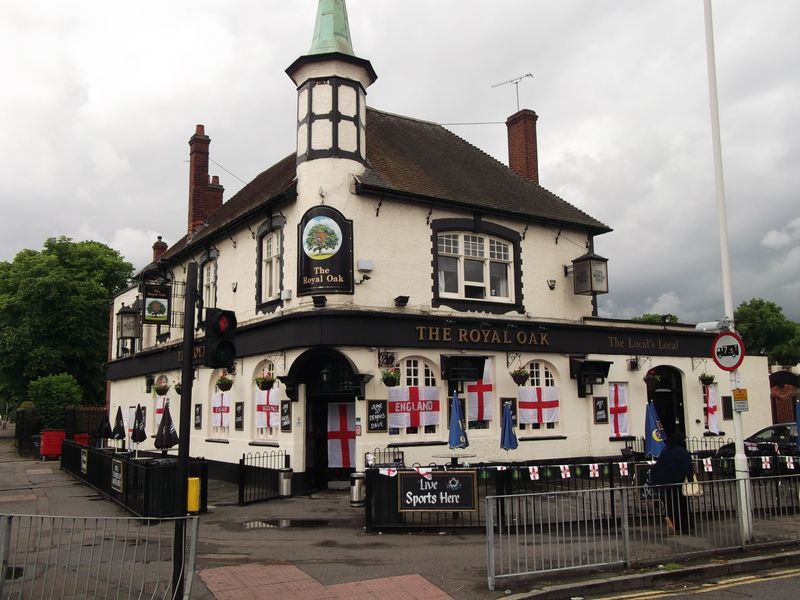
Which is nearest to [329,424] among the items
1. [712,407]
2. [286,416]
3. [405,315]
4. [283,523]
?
[286,416]

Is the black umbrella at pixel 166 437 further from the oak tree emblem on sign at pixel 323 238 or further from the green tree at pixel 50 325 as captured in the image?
the green tree at pixel 50 325

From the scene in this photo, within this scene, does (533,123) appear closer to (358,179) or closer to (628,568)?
(358,179)

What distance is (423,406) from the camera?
58.9 feet

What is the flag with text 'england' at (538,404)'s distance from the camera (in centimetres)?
1947

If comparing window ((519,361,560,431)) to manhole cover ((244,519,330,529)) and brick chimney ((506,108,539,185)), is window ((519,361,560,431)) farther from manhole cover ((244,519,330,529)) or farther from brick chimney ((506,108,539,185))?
manhole cover ((244,519,330,529))

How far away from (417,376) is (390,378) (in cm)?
152

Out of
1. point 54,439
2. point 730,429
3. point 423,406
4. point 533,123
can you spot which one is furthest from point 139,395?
point 730,429

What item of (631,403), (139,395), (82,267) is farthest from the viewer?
(82,267)

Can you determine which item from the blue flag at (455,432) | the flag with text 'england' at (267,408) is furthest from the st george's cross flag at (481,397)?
the flag with text 'england' at (267,408)

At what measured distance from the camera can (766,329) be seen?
6300cm

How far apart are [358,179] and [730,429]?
15.6m

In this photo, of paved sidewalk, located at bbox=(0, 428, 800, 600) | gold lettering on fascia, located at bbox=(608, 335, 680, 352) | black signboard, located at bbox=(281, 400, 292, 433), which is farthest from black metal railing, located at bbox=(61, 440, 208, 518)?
gold lettering on fascia, located at bbox=(608, 335, 680, 352)

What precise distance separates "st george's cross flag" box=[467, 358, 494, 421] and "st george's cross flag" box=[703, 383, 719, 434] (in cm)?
900

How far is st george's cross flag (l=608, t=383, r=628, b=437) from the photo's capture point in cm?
2122
